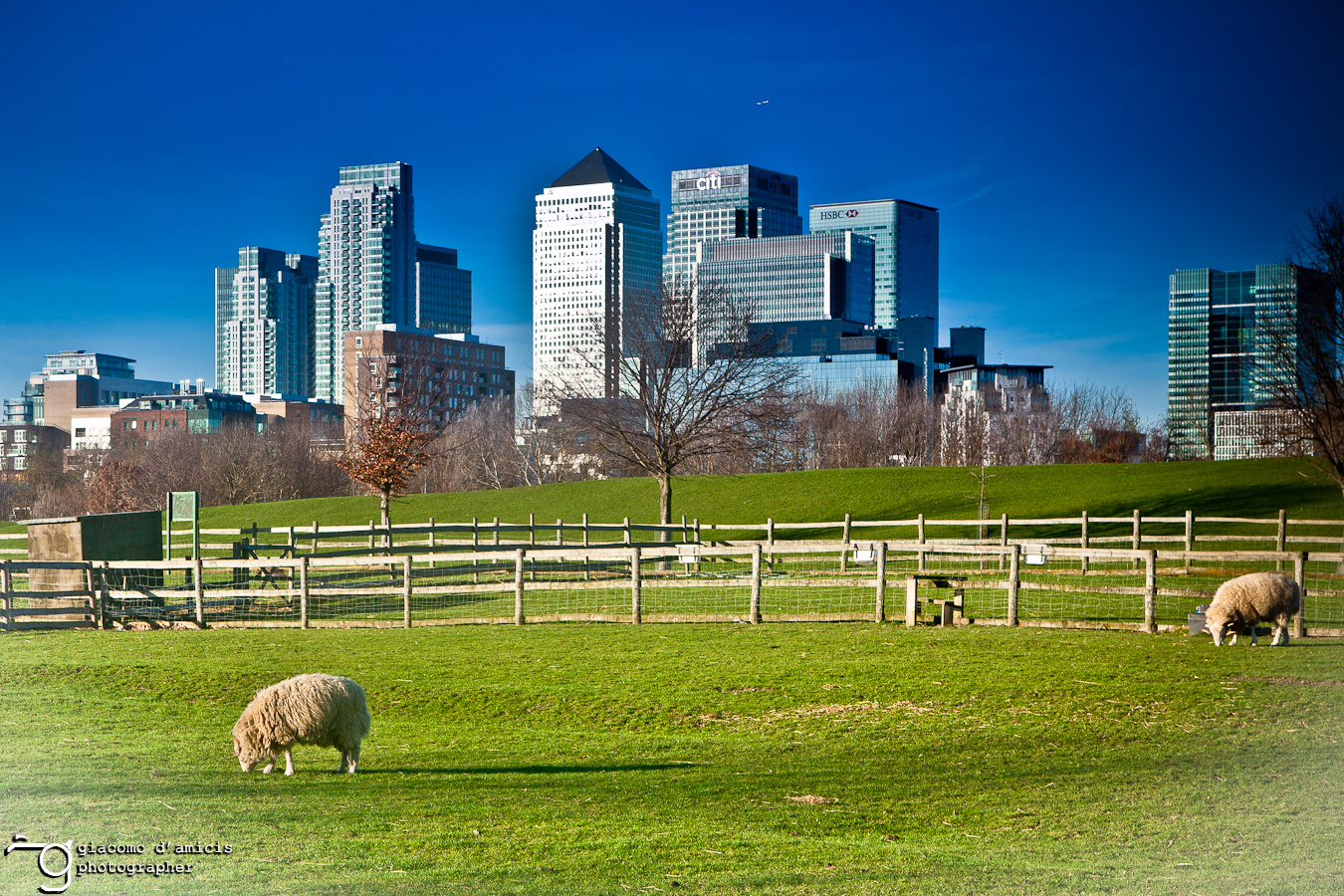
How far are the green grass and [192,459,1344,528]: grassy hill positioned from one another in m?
29.3

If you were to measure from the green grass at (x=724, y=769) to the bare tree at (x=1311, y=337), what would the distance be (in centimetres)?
298

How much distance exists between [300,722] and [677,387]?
28.7 m

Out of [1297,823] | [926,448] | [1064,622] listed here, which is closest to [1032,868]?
[1297,823]

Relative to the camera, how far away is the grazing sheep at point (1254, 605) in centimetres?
1262

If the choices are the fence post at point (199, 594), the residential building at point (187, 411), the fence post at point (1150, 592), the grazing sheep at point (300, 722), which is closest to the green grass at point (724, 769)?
the grazing sheep at point (300, 722)

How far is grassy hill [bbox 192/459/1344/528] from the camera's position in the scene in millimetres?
41031

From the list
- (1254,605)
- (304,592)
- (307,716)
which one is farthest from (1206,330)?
(304,592)

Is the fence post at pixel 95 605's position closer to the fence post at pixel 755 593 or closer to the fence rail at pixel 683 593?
the fence rail at pixel 683 593

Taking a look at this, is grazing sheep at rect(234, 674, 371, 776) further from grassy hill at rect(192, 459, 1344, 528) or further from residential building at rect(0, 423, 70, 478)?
grassy hill at rect(192, 459, 1344, 528)

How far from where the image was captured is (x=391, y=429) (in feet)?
120

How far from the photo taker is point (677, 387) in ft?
118

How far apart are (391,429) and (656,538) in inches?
374

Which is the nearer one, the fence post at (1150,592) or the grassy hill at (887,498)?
the fence post at (1150,592)

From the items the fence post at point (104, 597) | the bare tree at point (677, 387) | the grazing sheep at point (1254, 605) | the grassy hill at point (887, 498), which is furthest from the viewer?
the grassy hill at point (887, 498)
